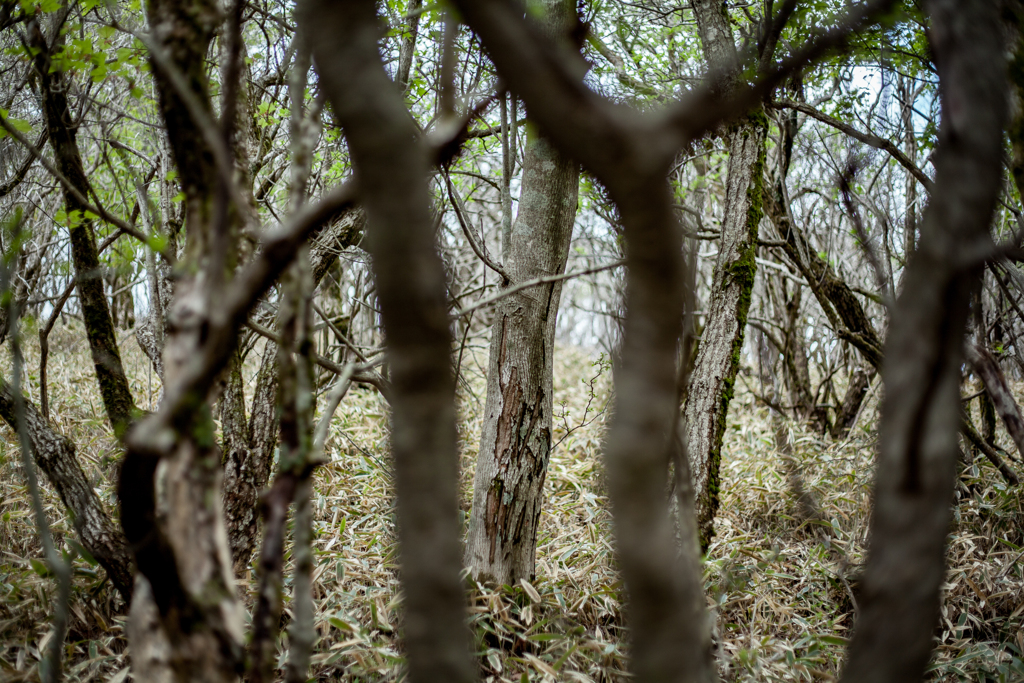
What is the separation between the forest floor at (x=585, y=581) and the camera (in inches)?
87.3

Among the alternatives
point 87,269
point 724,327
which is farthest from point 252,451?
point 724,327

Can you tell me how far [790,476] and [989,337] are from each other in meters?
1.71

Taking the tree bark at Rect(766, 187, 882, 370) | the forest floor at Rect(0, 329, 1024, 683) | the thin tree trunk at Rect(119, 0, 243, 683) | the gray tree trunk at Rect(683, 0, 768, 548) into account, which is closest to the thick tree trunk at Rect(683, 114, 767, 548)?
the gray tree trunk at Rect(683, 0, 768, 548)

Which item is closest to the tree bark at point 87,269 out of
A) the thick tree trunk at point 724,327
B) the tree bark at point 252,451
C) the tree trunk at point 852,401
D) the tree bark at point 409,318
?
the tree bark at point 252,451

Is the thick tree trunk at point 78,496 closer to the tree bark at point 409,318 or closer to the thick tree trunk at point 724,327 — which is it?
the tree bark at point 409,318

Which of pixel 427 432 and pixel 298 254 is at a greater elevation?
pixel 298 254

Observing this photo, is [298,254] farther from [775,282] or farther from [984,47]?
[775,282]

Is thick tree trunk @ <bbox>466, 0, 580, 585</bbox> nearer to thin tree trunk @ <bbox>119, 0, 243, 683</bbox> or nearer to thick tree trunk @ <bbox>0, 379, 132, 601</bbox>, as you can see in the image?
thick tree trunk @ <bbox>0, 379, 132, 601</bbox>

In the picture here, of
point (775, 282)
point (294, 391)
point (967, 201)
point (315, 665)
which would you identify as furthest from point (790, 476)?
point (294, 391)

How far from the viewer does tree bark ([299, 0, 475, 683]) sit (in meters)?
0.81

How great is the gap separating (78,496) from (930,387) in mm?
2774

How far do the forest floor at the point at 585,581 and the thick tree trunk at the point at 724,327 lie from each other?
0.46 m

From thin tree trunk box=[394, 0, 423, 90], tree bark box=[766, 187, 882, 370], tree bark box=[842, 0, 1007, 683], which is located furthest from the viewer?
tree bark box=[766, 187, 882, 370]

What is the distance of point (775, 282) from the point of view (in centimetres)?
564
